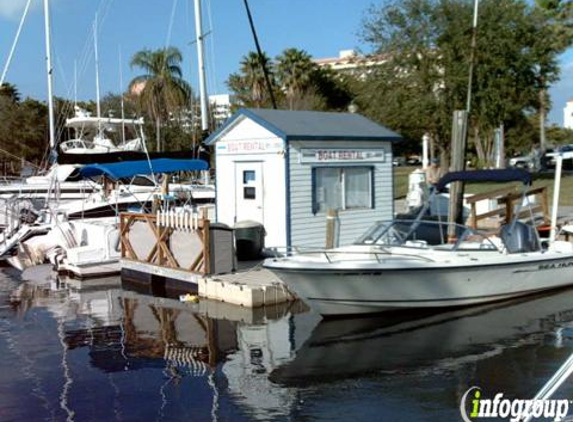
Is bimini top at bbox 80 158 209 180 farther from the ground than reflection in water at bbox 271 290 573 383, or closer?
farther from the ground

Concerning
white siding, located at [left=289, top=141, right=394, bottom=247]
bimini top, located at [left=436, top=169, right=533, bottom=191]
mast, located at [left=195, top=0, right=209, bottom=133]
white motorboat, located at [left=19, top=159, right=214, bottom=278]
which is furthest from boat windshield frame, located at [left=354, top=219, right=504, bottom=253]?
mast, located at [left=195, top=0, right=209, bottom=133]

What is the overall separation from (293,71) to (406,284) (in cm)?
4527

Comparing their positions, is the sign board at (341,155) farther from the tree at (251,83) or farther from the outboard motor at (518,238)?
the tree at (251,83)

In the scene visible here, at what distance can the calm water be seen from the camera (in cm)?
761

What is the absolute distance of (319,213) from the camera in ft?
51.4

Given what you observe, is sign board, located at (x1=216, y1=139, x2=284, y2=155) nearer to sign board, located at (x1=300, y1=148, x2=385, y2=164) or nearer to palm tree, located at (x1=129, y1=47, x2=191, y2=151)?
sign board, located at (x1=300, y1=148, x2=385, y2=164)

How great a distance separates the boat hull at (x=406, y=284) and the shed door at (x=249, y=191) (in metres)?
4.49

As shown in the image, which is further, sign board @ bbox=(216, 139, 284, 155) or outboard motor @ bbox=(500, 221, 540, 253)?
sign board @ bbox=(216, 139, 284, 155)

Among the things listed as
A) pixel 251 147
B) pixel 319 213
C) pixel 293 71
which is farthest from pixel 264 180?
pixel 293 71

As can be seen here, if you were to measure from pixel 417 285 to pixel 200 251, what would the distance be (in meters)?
4.56

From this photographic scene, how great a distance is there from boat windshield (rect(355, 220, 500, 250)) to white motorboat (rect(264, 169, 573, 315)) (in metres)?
0.02

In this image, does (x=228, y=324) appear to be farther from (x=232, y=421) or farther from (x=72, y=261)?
(x=72, y=261)

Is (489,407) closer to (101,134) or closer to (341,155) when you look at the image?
(341,155)

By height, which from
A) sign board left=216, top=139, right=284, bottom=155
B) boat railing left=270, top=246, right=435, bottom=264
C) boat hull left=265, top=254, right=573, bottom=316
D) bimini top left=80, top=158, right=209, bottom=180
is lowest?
Result: boat hull left=265, top=254, right=573, bottom=316
